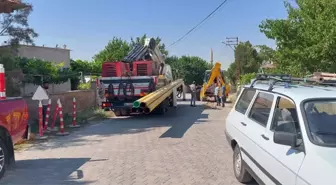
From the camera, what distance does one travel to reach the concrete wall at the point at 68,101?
14.2 metres

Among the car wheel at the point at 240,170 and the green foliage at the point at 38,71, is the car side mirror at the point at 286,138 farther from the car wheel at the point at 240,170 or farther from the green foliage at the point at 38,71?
the green foliage at the point at 38,71

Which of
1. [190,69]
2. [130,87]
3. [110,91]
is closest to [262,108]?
[130,87]

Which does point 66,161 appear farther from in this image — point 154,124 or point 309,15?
point 309,15

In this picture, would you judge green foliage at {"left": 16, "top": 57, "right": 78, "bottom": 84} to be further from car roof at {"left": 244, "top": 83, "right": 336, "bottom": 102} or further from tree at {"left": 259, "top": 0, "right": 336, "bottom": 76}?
car roof at {"left": 244, "top": 83, "right": 336, "bottom": 102}

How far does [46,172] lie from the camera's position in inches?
276

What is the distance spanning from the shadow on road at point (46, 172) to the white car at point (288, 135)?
2962 millimetres

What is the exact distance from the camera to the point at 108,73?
53.9ft

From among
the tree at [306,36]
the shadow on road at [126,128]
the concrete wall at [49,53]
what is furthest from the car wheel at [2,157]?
the concrete wall at [49,53]

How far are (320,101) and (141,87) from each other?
11.9m

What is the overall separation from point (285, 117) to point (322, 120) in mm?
673

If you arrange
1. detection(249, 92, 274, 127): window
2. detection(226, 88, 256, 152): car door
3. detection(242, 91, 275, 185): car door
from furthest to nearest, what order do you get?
detection(226, 88, 256, 152): car door < detection(249, 92, 274, 127): window < detection(242, 91, 275, 185): car door

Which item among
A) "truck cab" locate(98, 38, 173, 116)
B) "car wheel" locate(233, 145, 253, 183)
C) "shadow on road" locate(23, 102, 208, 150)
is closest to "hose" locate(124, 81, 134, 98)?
"truck cab" locate(98, 38, 173, 116)

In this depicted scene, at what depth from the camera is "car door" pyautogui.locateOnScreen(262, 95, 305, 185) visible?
357 cm

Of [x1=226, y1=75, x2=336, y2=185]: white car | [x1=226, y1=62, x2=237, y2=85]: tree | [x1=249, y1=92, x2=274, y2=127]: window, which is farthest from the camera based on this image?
[x1=226, y1=62, x2=237, y2=85]: tree
